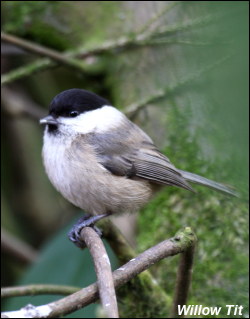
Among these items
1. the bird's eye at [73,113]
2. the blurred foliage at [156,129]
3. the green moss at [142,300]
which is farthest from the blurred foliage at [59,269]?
the bird's eye at [73,113]

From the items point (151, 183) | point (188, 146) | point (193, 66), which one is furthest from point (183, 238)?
point (188, 146)

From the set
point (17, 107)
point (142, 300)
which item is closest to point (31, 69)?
point (17, 107)

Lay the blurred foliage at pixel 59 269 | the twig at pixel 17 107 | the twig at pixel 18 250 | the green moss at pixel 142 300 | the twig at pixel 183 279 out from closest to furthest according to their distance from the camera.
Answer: the twig at pixel 183 279 → the green moss at pixel 142 300 → the blurred foliage at pixel 59 269 → the twig at pixel 18 250 → the twig at pixel 17 107

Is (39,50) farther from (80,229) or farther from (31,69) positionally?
(80,229)

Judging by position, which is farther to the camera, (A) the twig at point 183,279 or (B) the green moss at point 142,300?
(B) the green moss at point 142,300

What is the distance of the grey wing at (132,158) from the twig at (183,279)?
454mm

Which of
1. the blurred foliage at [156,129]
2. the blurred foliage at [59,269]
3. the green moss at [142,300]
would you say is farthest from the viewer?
the blurred foliage at [59,269]

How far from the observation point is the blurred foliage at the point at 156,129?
1.68 m

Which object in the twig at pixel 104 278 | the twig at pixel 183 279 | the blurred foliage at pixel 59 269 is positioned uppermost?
the blurred foliage at pixel 59 269

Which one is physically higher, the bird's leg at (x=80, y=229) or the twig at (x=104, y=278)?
the bird's leg at (x=80, y=229)

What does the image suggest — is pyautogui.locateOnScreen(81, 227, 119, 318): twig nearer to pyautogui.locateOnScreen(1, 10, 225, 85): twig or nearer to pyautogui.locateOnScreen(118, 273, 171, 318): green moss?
pyautogui.locateOnScreen(118, 273, 171, 318): green moss

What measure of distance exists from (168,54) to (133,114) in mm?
465

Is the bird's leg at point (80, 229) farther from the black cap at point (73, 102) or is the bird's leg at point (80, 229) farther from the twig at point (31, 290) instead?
the black cap at point (73, 102)

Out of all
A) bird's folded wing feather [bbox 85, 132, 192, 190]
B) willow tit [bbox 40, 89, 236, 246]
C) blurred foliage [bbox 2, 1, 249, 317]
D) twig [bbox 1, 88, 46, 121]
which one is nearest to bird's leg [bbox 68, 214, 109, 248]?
willow tit [bbox 40, 89, 236, 246]
